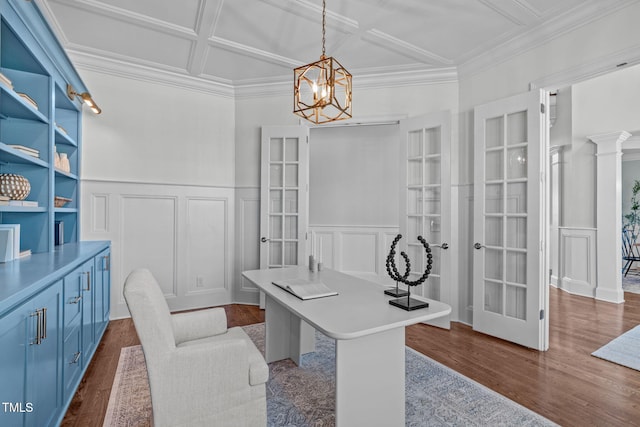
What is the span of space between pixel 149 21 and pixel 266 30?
3.26 ft

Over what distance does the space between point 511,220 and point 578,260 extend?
2866 mm

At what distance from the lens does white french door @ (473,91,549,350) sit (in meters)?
2.90

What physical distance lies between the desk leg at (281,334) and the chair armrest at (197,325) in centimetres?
57

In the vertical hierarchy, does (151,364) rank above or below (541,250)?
below

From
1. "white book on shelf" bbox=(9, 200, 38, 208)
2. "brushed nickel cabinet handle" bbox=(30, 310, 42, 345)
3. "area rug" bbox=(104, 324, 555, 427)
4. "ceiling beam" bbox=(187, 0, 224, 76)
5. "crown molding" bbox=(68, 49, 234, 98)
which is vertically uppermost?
"ceiling beam" bbox=(187, 0, 224, 76)

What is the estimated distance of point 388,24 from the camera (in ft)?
9.59

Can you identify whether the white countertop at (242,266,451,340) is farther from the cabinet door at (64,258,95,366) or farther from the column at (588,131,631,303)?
the column at (588,131,631,303)

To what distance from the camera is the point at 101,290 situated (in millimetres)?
2941

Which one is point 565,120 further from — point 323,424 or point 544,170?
point 323,424

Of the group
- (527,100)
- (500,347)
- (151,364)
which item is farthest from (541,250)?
(151,364)

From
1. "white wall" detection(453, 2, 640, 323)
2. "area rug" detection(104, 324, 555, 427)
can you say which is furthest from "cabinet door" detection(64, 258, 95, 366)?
"white wall" detection(453, 2, 640, 323)

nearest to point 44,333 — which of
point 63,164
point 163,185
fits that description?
point 63,164

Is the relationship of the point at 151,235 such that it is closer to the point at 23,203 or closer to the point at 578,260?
the point at 23,203

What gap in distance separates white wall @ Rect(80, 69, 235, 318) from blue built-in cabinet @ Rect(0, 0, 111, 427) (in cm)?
48
